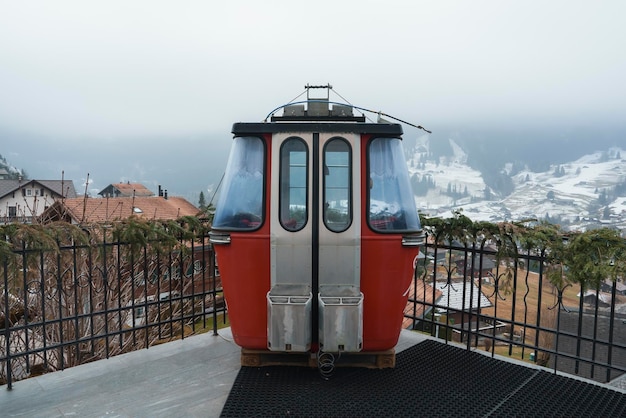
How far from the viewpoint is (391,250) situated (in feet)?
12.1

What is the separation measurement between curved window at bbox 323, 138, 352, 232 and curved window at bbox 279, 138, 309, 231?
195mm

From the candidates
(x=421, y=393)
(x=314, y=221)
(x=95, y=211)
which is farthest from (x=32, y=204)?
(x=421, y=393)

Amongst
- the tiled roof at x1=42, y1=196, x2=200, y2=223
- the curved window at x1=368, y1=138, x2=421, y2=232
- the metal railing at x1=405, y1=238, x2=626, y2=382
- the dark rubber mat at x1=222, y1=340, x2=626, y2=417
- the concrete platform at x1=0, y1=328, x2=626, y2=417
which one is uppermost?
the curved window at x1=368, y1=138, x2=421, y2=232

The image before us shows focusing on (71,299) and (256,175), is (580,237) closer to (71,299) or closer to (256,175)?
(256,175)

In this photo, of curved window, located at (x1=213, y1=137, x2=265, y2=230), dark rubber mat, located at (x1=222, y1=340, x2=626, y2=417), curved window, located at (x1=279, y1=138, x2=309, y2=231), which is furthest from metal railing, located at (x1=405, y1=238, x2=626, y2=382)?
curved window, located at (x1=213, y1=137, x2=265, y2=230)

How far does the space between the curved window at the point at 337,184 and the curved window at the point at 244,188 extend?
1.98 ft

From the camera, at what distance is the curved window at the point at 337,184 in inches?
146

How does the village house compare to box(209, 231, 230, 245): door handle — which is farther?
the village house

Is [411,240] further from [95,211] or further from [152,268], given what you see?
[95,211]

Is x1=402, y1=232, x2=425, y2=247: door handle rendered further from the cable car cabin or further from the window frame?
the window frame

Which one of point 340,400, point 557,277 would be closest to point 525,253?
point 557,277

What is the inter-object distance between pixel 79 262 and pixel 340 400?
5603 mm

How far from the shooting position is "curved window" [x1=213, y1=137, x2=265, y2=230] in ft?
12.3

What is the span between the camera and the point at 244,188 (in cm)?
379
